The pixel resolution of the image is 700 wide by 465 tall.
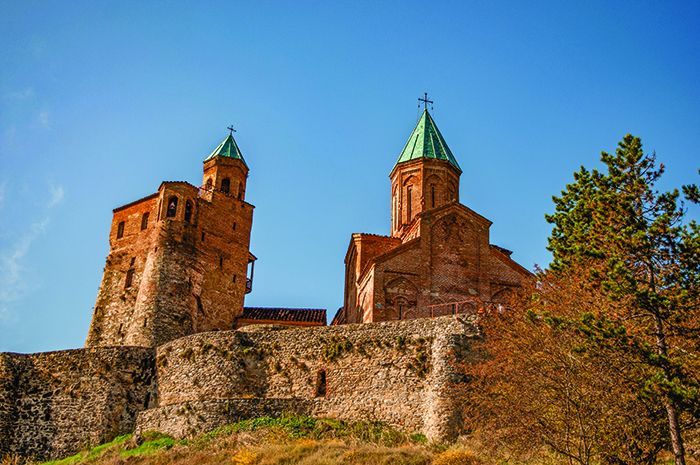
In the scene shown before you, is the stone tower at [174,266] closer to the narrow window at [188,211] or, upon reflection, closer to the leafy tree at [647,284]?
the narrow window at [188,211]

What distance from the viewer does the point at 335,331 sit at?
26.9 metres

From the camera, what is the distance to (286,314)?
126 ft

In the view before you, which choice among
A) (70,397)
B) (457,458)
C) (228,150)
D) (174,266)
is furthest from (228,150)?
(457,458)

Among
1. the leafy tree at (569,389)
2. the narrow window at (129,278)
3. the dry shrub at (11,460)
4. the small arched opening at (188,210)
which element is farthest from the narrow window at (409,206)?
the dry shrub at (11,460)

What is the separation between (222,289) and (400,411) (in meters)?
15.3

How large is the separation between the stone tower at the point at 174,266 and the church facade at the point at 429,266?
6.16 metres

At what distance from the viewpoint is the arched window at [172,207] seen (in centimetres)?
3731

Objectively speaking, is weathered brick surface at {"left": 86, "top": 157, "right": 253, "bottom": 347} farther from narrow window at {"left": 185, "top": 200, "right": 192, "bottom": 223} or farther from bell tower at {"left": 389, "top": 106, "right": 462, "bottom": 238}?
bell tower at {"left": 389, "top": 106, "right": 462, "bottom": 238}

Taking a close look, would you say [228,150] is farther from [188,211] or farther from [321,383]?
[321,383]

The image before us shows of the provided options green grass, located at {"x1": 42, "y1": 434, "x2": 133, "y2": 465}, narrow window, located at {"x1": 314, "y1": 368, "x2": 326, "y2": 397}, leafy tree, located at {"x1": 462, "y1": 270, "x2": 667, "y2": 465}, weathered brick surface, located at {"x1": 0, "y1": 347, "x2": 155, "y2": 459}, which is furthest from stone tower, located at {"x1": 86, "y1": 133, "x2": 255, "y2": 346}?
leafy tree, located at {"x1": 462, "y1": 270, "x2": 667, "y2": 465}

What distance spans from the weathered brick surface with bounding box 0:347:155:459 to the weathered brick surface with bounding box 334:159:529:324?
9.99 metres

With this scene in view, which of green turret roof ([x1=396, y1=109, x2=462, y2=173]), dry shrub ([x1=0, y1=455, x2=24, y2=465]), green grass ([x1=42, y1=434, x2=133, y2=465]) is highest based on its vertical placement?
green turret roof ([x1=396, y1=109, x2=462, y2=173])

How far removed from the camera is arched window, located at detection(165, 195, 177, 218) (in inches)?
1469

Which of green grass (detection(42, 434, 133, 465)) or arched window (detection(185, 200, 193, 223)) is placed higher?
arched window (detection(185, 200, 193, 223))
